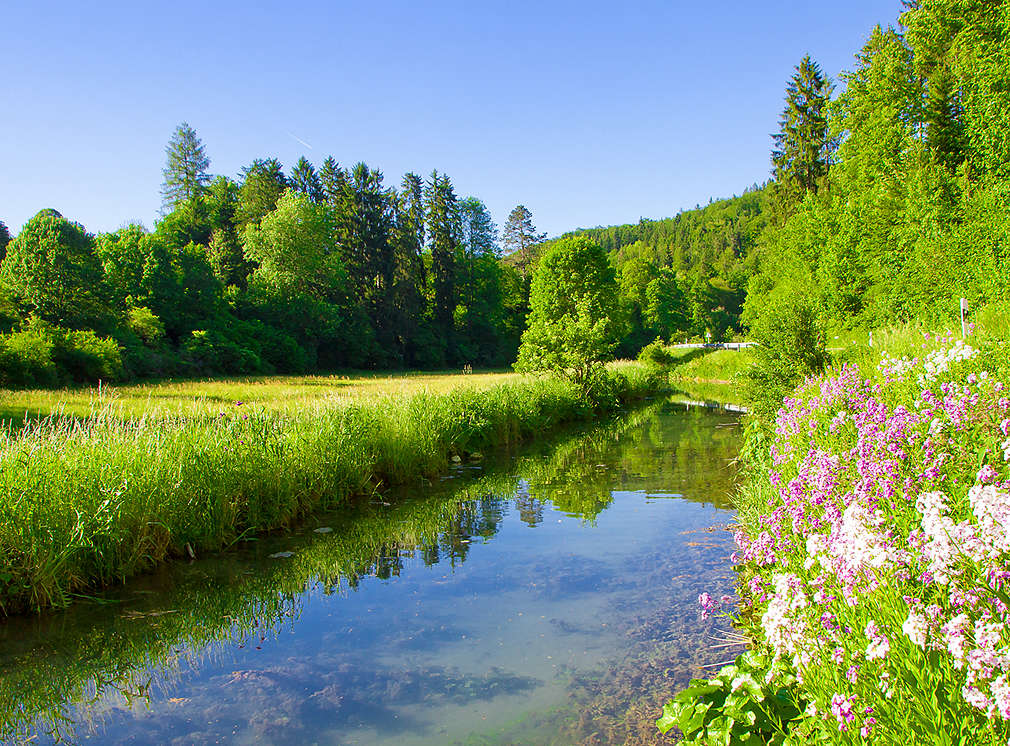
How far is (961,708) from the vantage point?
2.05m

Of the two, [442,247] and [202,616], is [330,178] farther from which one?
[202,616]

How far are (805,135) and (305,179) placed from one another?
39445mm

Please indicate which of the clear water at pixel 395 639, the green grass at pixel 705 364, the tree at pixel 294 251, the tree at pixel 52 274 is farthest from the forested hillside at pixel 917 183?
the tree at pixel 294 251

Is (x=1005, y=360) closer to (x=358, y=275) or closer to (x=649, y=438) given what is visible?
(x=649, y=438)

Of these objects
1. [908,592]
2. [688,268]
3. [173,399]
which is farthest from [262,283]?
[688,268]

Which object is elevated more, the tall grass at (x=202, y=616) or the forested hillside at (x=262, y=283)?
the forested hillside at (x=262, y=283)

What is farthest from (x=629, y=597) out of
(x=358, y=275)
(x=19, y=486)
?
(x=358, y=275)

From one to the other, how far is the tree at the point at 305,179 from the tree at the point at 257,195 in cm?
146

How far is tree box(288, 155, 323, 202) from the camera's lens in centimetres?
5522

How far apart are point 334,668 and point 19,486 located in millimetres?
3409

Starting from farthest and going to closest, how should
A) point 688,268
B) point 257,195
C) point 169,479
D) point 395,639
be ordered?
point 688,268 → point 257,195 → point 169,479 → point 395,639

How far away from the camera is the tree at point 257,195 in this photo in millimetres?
51812

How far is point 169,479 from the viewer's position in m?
6.95

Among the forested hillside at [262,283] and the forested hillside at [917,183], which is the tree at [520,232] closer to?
the forested hillside at [262,283]
